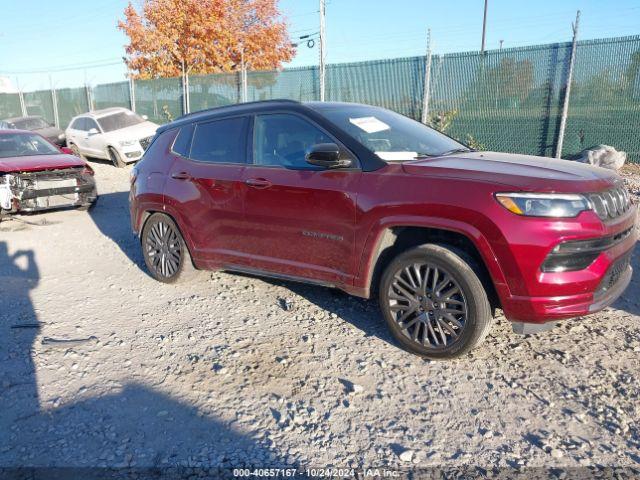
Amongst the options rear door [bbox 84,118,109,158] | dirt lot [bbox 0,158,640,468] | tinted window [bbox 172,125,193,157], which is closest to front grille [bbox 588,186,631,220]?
dirt lot [bbox 0,158,640,468]

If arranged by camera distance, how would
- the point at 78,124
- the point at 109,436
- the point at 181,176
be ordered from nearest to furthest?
the point at 109,436 < the point at 181,176 < the point at 78,124

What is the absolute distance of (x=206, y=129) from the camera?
496 cm

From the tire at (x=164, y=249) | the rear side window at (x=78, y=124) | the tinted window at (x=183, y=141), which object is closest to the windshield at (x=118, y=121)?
the rear side window at (x=78, y=124)

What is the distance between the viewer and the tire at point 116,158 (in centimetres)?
1449

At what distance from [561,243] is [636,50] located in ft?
28.1

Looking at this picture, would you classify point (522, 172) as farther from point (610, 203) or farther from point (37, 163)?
point (37, 163)

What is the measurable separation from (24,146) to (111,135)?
579 centimetres

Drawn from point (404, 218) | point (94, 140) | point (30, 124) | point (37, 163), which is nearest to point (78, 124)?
point (94, 140)

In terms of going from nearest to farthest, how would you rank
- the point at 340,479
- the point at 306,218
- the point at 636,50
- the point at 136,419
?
1. the point at 340,479
2. the point at 136,419
3. the point at 306,218
4. the point at 636,50

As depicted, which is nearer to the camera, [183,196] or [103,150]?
[183,196]

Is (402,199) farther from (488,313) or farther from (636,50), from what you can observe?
(636,50)

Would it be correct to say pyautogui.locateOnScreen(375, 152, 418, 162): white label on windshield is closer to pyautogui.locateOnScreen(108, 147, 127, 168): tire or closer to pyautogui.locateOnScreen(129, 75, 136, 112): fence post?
pyautogui.locateOnScreen(108, 147, 127, 168): tire

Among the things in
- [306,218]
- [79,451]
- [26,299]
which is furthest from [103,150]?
[79,451]

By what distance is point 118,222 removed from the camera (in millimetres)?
8469
